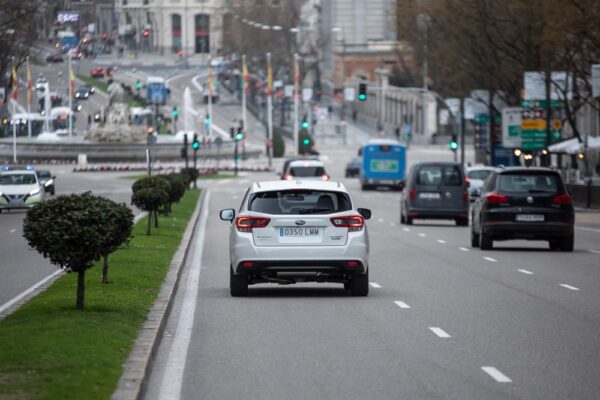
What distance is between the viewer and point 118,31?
14025 cm

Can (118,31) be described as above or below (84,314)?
above

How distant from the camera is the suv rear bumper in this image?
3080cm

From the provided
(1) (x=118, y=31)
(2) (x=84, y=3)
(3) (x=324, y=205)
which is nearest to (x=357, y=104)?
(1) (x=118, y=31)

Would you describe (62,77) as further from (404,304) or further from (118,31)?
(404,304)

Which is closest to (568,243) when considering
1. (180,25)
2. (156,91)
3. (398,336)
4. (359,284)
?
(359,284)

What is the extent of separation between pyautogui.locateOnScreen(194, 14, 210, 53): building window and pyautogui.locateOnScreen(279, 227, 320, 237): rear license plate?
17874 centimetres

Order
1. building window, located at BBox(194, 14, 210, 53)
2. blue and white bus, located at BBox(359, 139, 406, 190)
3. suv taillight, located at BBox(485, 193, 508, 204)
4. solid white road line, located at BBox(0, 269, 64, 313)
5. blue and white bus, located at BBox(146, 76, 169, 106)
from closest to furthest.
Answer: solid white road line, located at BBox(0, 269, 64, 313)
suv taillight, located at BBox(485, 193, 508, 204)
blue and white bus, located at BBox(359, 139, 406, 190)
blue and white bus, located at BBox(146, 76, 169, 106)
building window, located at BBox(194, 14, 210, 53)

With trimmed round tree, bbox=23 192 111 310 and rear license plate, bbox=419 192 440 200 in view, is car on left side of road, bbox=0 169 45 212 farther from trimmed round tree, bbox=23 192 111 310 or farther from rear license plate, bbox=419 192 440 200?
trimmed round tree, bbox=23 192 111 310

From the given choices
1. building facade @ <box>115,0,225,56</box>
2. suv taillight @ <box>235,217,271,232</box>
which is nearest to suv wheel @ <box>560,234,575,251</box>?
suv taillight @ <box>235,217,271,232</box>

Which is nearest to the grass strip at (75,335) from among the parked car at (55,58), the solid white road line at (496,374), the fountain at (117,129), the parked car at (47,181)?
the solid white road line at (496,374)

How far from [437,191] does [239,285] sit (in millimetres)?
23529

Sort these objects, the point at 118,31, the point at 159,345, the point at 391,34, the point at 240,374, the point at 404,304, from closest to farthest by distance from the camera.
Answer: the point at 240,374 < the point at 159,345 < the point at 404,304 < the point at 118,31 < the point at 391,34

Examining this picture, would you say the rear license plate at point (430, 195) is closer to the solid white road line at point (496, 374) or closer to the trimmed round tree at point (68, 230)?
the trimmed round tree at point (68, 230)

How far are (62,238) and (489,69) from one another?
5820cm
